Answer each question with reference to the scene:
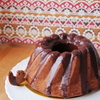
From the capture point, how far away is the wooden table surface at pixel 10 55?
1051 mm

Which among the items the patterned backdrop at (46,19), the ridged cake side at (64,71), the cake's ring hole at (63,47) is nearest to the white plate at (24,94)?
the ridged cake side at (64,71)

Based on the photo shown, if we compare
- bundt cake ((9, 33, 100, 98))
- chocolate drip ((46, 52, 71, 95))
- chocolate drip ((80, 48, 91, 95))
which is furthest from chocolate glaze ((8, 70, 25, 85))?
chocolate drip ((80, 48, 91, 95))

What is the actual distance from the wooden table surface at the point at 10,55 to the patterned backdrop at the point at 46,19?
1.4 inches

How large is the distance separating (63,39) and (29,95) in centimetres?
27

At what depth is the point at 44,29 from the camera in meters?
1.29

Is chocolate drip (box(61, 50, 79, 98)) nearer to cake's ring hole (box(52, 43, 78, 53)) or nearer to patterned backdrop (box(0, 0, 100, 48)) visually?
cake's ring hole (box(52, 43, 78, 53))

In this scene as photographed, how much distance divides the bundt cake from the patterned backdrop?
1.20 feet

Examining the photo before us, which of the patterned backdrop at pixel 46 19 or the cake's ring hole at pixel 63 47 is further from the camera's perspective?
the patterned backdrop at pixel 46 19

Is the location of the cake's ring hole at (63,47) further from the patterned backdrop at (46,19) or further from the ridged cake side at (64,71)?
the patterned backdrop at (46,19)

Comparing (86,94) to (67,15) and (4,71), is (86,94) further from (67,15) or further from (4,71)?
(67,15)

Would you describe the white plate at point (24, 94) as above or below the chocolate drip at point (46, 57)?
below

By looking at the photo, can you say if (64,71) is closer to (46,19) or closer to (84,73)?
(84,73)

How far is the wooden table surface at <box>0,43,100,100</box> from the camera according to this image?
3.45 ft

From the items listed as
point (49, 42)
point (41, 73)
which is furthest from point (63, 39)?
point (41, 73)
